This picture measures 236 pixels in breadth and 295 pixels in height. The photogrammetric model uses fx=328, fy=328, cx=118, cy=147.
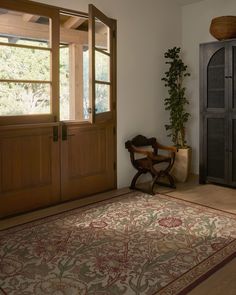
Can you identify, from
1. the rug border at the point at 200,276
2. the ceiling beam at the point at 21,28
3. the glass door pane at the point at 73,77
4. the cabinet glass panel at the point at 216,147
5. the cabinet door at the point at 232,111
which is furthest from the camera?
the glass door pane at the point at 73,77

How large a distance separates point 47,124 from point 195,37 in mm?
2950

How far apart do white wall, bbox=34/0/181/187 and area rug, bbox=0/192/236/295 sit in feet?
4.40

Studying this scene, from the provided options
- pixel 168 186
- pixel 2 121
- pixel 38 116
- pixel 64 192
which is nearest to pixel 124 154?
pixel 168 186

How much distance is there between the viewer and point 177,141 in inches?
205

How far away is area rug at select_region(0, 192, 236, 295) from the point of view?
87.3 inches

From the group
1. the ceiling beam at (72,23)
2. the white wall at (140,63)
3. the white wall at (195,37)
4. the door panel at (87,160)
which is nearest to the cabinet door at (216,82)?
the white wall at (195,37)

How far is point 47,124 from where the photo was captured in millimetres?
3725

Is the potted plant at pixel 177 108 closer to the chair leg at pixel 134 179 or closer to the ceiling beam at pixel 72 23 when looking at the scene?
the chair leg at pixel 134 179

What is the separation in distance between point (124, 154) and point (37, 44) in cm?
190

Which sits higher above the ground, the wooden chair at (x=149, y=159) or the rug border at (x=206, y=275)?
the wooden chair at (x=149, y=159)

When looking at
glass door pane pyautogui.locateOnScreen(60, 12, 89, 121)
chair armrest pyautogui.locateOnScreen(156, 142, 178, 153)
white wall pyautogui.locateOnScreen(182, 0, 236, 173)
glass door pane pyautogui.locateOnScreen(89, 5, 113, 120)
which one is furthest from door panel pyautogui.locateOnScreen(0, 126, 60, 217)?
white wall pyautogui.locateOnScreen(182, 0, 236, 173)

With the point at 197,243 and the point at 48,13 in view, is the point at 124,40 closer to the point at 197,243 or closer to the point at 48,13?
the point at 48,13

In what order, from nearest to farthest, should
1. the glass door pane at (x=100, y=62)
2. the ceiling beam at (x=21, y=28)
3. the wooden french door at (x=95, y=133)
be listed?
1. the ceiling beam at (x=21, y=28)
2. the glass door pane at (x=100, y=62)
3. the wooden french door at (x=95, y=133)

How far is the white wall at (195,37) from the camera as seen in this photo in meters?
5.05
